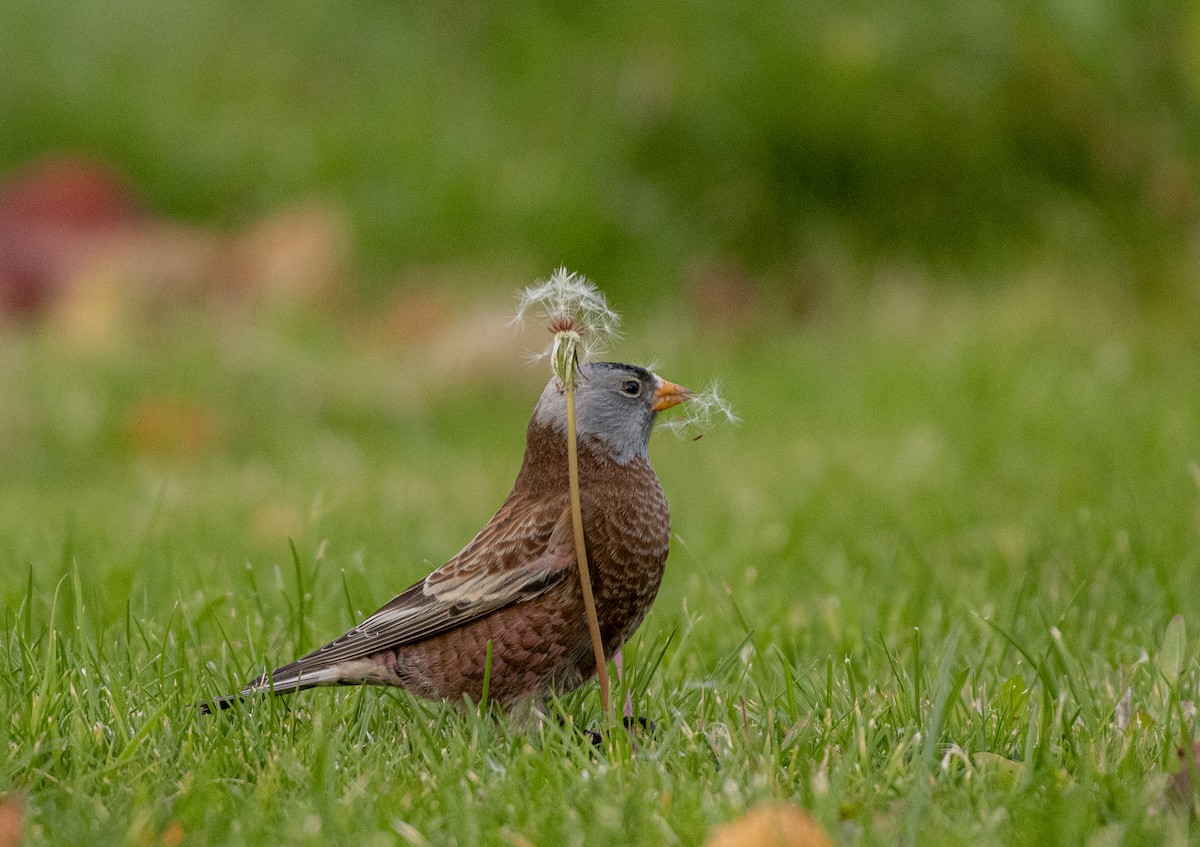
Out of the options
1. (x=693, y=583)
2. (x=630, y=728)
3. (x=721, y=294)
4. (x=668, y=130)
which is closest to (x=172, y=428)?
(x=721, y=294)

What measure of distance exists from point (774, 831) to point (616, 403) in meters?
1.24

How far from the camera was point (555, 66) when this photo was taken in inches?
480

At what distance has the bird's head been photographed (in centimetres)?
334

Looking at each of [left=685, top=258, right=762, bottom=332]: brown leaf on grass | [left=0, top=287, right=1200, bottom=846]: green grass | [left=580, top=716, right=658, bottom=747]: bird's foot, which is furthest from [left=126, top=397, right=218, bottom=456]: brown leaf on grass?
[left=580, top=716, right=658, bottom=747]: bird's foot

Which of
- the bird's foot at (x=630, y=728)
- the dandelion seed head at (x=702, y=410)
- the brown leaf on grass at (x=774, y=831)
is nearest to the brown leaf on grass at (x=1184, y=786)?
the brown leaf on grass at (x=774, y=831)

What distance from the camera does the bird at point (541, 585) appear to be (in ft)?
10.4

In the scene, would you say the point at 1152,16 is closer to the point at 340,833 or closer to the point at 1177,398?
the point at 1177,398

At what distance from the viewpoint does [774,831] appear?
7.66 feet

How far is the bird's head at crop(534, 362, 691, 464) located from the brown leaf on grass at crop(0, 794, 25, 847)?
4.26 feet

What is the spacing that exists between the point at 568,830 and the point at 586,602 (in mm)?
577

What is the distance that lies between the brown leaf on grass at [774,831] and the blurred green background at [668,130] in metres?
7.98

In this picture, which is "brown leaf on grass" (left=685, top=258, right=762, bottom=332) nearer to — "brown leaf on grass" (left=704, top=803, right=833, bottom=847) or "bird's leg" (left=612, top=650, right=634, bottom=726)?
"bird's leg" (left=612, top=650, right=634, bottom=726)

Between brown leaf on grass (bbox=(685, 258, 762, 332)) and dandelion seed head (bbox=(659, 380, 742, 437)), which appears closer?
dandelion seed head (bbox=(659, 380, 742, 437))

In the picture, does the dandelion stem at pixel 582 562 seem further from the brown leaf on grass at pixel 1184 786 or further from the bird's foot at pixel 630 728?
the brown leaf on grass at pixel 1184 786
